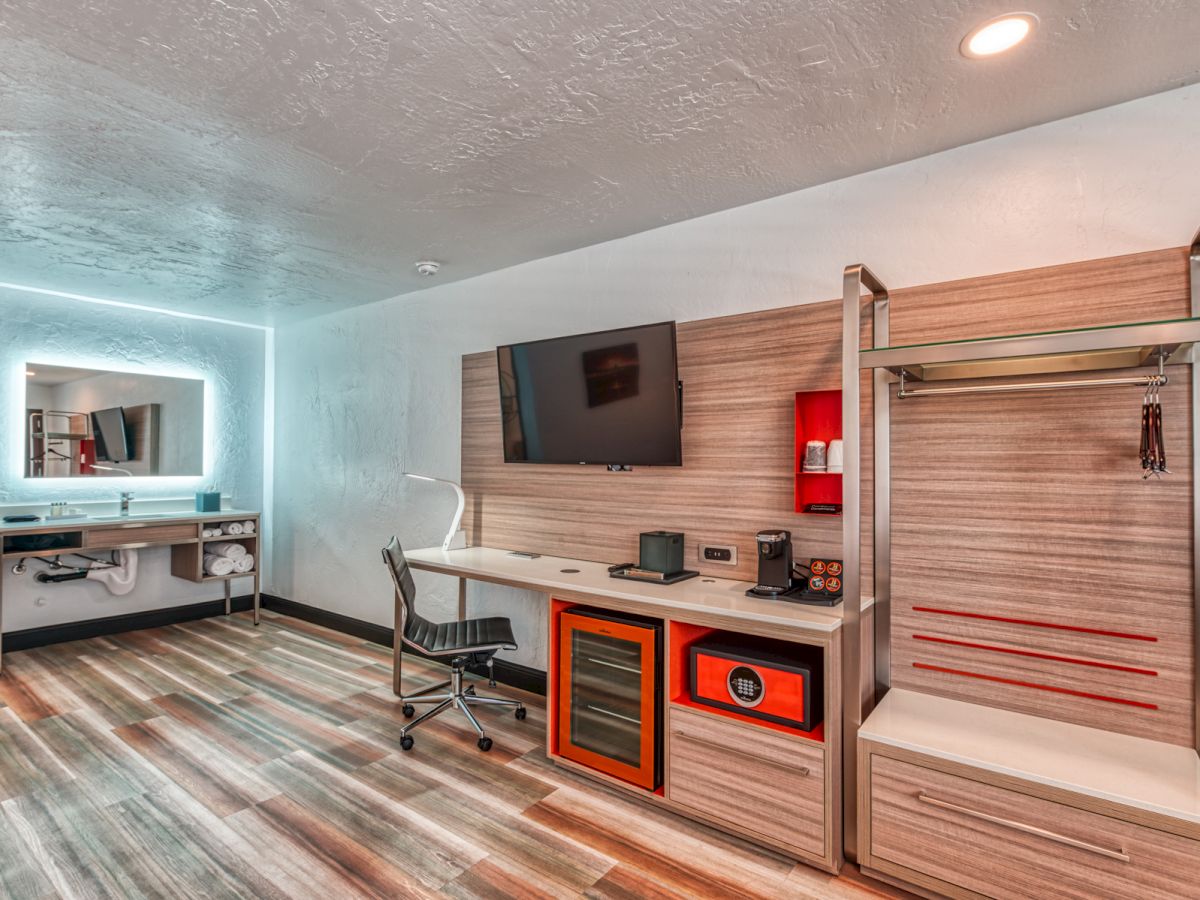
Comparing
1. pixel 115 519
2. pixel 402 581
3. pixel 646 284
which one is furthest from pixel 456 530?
pixel 115 519

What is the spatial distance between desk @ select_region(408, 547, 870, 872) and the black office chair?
44cm

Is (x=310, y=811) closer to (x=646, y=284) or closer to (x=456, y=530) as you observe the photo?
(x=456, y=530)

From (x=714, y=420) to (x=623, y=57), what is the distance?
1.59 meters

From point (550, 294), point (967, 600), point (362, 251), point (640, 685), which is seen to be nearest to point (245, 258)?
point (362, 251)

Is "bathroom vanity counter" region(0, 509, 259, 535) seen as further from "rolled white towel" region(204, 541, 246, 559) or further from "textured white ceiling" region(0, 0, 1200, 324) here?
"textured white ceiling" region(0, 0, 1200, 324)

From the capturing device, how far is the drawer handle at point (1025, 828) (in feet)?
5.56

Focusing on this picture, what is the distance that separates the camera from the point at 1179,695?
1.99m

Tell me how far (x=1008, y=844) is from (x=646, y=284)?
8.66ft

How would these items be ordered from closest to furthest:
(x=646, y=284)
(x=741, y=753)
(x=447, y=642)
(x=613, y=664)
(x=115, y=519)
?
1. (x=741, y=753)
2. (x=613, y=664)
3. (x=447, y=642)
4. (x=646, y=284)
5. (x=115, y=519)

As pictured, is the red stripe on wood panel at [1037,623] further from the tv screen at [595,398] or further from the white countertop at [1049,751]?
the tv screen at [595,398]

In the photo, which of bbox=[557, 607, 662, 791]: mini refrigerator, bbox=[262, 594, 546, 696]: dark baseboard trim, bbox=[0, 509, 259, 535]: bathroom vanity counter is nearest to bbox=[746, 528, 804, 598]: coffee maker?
bbox=[557, 607, 662, 791]: mini refrigerator

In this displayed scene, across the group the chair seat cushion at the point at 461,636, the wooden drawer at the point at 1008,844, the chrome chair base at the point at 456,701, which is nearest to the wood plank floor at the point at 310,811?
the chrome chair base at the point at 456,701

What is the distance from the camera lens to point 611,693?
2.72m

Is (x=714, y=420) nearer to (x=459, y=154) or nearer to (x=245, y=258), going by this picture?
(x=459, y=154)
